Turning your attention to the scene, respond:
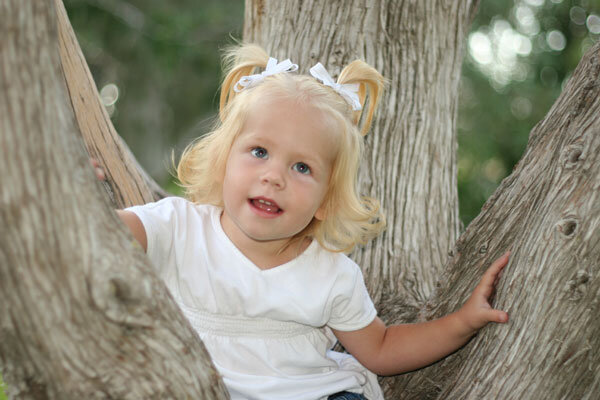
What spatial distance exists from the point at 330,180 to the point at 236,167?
34 centimetres

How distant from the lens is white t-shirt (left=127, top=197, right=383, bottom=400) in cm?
224

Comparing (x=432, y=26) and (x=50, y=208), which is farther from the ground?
(x=432, y=26)

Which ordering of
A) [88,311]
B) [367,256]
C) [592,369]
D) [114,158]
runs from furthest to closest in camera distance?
[367,256] → [114,158] → [592,369] → [88,311]

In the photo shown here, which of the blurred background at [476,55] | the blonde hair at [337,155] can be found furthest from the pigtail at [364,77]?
the blurred background at [476,55]

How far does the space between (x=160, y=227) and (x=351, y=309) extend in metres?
0.70

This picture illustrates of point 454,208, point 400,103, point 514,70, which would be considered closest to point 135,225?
point 400,103

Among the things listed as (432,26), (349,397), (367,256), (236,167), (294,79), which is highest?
(432,26)

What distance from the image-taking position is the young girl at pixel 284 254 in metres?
2.20

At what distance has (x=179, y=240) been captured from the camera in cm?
228

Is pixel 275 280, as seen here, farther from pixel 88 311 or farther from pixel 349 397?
pixel 88 311

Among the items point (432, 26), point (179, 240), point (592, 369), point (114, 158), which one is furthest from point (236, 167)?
point (432, 26)

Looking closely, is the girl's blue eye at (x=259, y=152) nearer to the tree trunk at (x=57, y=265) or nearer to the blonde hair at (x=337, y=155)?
the blonde hair at (x=337, y=155)

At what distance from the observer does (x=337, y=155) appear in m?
2.32

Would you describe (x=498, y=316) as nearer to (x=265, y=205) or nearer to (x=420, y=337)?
(x=420, y=337)
